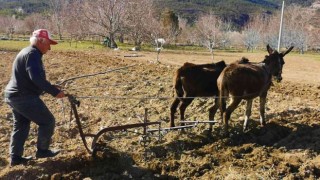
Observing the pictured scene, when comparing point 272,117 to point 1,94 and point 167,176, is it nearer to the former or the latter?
Answer: point 167,176

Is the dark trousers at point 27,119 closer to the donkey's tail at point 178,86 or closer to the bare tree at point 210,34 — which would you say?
the donkey's tail at point 178,86

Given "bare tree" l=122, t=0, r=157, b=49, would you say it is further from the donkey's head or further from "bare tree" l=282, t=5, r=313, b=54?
"bare tree" l=282, t=5, r=313, b=54

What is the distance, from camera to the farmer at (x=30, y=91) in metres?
6.04

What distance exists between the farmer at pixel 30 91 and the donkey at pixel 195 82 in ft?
11.3

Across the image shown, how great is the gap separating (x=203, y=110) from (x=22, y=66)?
18.8 feet

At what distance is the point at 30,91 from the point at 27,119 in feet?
1.91

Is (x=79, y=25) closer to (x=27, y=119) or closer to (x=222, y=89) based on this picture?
(x=222, y=89)

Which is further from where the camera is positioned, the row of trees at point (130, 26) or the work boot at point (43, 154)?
the row of trees at point (130, 26)

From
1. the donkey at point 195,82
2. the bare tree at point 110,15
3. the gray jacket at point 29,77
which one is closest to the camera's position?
the gray jacket at point 29,77

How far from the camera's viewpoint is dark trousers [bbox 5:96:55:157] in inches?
247

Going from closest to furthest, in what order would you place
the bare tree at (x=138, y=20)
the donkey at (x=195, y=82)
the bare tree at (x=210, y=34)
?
1. the donkey at (x=195, y=82)
2. the bare tree at (x=210, y=34)
3. the bare tree at (x=138, y=20)

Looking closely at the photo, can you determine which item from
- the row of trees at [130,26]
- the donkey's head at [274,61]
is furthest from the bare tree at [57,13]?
the donkey's head at [274,61]

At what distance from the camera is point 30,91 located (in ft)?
20.7

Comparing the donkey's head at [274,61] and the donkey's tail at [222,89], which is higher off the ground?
the donkey's head at [274,61]
